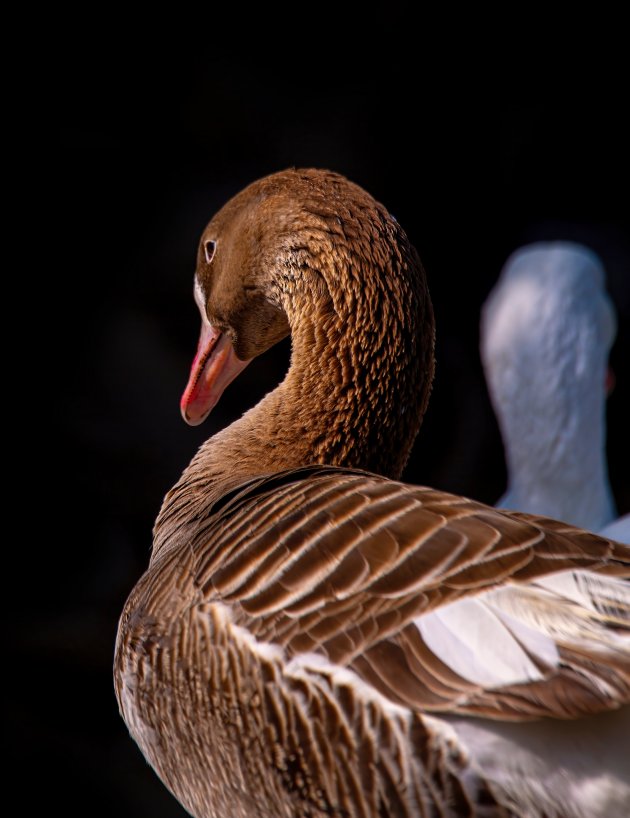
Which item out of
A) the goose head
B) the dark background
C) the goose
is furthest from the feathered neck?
the dark background

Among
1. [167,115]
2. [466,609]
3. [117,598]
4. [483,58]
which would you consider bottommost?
[117,598]

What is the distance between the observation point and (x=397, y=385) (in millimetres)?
1805

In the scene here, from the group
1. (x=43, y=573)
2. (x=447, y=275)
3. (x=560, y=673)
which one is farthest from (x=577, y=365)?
(x=560, y=673)

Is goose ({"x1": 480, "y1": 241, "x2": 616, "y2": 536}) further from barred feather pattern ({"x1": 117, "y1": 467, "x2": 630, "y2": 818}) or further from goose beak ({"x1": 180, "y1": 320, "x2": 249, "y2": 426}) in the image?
barred feather pattern ({"x1": 117, "y1": 467, "x2": 630, "y2": 818})

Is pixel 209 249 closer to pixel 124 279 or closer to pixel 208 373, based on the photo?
pixel 208 373

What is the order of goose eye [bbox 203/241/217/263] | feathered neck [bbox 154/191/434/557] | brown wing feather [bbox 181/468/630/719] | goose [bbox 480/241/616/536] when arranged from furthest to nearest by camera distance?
goose [bbox 480/241/616/536], goose eye [bbox 203/241/217/263], feathered neck [bbox 154/191/434/557], brown wing feather [bbox 181/468/630/719]

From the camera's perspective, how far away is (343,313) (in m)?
1.80

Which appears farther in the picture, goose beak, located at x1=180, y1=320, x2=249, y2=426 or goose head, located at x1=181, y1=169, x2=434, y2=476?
goose beak, located at x1=180, y1=320, x2=249, y2=426

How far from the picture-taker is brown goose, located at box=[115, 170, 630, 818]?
119 cm

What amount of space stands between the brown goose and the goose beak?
0.24 meters

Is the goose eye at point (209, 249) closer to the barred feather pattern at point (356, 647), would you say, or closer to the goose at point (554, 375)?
the barred feather pattern at point (356, 647)

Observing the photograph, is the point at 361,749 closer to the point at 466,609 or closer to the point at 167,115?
the point at 466,609

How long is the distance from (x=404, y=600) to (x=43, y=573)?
7.96 feet

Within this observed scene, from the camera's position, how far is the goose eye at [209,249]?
206cm
